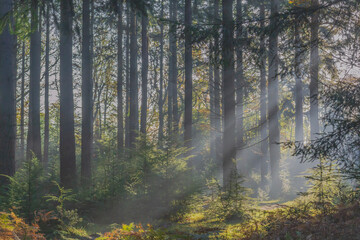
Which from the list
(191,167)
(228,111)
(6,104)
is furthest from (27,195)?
(228,111)

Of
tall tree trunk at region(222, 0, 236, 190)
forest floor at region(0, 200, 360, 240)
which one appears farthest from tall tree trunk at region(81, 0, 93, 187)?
forest floor at region(0, 200, 360, 240)

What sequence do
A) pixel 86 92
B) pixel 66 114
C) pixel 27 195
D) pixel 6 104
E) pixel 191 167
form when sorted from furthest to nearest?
pixel 86 92, pixel 66 114, pixel 191 167, pixel 6 104, pixel 27 195

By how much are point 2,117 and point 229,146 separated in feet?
24.0

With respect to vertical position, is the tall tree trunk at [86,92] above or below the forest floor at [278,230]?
above

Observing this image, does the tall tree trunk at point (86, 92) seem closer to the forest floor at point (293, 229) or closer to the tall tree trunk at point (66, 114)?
the tall tree trunk at point (66, 114)

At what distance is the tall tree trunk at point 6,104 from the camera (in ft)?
29.7

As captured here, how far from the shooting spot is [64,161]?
10398 mm

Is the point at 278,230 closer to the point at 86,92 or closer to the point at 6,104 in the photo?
the point at 6,104

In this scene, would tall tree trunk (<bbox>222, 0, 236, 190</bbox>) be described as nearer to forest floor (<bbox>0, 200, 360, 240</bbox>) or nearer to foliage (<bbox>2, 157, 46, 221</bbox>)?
forest floor (<bbox>0, 200, 360, 240</bbox>)

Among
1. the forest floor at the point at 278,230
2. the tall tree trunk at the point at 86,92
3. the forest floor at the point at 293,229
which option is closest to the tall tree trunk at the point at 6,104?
the tall tree trunk at the point at 86,92

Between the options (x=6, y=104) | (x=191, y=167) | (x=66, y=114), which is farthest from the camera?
(x=66, y=114)

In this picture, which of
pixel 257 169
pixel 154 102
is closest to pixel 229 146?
pixel 257 169

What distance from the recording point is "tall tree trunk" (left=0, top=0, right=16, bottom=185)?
29.7 ft

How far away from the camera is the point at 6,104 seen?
924 cm
